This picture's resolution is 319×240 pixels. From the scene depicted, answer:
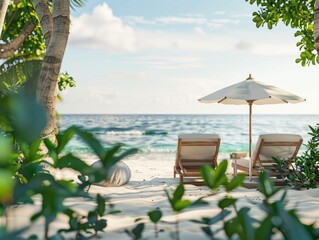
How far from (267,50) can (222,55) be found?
8.53 meters

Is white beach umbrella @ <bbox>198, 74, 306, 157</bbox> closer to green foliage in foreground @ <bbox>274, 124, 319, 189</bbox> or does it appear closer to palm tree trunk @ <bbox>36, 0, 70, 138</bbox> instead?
green foliage in foreground @ <bbox>274, 124, 319, 189</bbox>

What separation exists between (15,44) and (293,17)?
23.8ft

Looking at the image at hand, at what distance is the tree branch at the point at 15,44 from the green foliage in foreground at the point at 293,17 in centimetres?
670

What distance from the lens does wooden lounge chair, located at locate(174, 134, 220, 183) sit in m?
8.56

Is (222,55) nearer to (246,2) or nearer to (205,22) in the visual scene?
(205,22)

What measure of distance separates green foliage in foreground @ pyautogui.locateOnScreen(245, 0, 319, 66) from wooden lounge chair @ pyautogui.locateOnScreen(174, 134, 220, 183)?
217 centimetres

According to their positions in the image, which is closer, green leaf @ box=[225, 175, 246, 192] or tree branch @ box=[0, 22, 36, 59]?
green leaf @ box=[225, 175, 246, 192]

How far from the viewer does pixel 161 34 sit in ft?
207

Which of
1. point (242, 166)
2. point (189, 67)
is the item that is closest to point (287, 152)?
point (242, 166)

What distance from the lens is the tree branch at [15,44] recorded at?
38.8ft

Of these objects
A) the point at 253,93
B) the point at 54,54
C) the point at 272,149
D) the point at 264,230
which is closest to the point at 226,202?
the point at 264,230

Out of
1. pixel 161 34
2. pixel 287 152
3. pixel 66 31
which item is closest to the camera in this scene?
pixel 66 31

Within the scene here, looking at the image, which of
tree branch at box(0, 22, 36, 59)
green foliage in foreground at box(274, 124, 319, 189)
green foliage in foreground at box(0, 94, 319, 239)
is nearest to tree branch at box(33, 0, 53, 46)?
tree branch at box(0, 22, 36, 59)

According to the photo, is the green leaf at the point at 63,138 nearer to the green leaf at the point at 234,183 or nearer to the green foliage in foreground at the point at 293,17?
the green leaf at the point at 234,183
